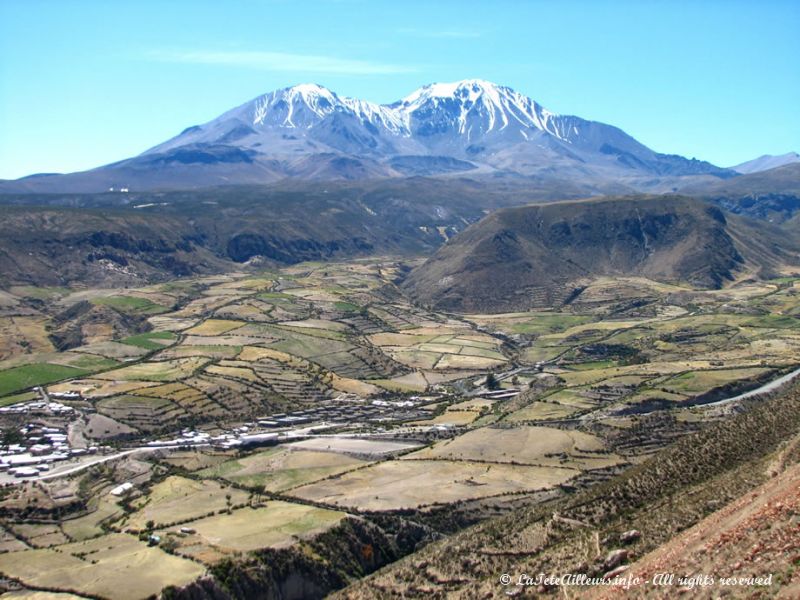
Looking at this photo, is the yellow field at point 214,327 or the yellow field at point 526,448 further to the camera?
the yellow field at point 214,327

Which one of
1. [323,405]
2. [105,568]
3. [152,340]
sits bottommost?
[323,405]

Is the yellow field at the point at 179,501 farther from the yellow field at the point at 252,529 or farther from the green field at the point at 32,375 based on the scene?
the green field at the point at 32,375

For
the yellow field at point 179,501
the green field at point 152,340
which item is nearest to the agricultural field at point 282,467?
the yellow field at point 179,501

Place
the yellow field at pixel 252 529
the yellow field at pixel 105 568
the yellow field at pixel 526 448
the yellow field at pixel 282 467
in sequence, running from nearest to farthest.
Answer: the yellow field at pixel 105 568, the yellow field at pixel 252 529, the yellow field at pixel 282 467, the yellow field at pixel 526 448

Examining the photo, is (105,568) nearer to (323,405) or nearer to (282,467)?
(282,467)

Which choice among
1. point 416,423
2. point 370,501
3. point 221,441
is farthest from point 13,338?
point 370,501

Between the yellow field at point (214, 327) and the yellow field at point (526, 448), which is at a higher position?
the yellow field at point (214, 327)

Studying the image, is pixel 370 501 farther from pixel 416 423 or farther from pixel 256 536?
pixel 416 423

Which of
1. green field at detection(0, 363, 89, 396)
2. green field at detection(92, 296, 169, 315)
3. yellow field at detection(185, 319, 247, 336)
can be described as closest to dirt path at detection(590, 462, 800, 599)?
green field at detection(0, 363, 89, 396)

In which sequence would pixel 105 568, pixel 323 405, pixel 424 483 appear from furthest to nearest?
pixel 323 405 → pixel 424 483 → pixel 105 568

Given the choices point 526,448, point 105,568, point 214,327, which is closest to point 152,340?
point 214,327

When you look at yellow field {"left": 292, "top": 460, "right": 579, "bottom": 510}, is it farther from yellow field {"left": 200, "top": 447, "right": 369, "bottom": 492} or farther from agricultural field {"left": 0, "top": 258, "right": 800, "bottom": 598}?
yellow field {"left": 200, "top": 447, "right": 369, "bottom": 492}
